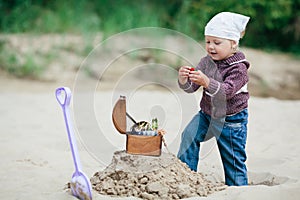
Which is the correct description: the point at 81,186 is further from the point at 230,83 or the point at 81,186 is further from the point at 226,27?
the point at 226,27

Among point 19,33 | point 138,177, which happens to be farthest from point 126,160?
point 19,33

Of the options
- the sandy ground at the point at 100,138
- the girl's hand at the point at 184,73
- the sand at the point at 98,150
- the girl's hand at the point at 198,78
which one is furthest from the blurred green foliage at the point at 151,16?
the girl's hand at the point at 198,78

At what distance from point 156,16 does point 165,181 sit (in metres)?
7.08

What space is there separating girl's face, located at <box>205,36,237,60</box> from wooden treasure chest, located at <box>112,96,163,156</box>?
0.56m

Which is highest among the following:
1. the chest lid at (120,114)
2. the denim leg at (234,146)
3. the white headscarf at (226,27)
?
the white headscarf at (226,27)

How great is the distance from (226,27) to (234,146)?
68 centimetres

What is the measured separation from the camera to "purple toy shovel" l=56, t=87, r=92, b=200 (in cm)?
286

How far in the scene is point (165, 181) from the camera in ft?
9.79

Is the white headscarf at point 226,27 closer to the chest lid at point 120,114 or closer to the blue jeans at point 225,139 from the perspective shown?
the blue jeans at point 225,139

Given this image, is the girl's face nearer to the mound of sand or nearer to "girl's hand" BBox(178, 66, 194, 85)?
"girl's hand" BBox(178, 66, 194, 85)

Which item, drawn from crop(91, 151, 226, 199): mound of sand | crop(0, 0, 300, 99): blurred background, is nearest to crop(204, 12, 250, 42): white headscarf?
crop(91, 151, 226, 199): mound of sand

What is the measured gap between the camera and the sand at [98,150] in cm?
323

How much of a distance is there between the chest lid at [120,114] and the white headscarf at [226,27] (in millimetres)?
618

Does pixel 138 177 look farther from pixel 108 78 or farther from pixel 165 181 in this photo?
pixel 108 78
